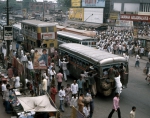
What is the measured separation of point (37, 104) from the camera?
10555mm

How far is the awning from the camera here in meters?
10.4

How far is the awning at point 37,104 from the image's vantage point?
10383mm

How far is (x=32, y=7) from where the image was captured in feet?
404

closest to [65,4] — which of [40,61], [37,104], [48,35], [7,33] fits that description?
[48,35]

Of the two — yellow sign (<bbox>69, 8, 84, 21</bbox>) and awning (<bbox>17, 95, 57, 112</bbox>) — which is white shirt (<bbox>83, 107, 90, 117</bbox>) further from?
yellow sign (<bbox>69, 8, 84, 21</bbox>)

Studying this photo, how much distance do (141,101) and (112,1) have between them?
47.7 meters

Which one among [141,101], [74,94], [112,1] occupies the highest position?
[112,1]

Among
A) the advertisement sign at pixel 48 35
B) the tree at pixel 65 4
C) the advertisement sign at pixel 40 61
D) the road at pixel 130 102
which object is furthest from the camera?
the tree at pixel 65 4

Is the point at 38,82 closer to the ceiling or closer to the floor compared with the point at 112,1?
closer to the floor

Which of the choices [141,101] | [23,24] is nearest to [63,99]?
[141,101]

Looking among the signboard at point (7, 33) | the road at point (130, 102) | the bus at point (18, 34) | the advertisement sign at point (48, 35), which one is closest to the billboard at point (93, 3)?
the bus at point (18, 34)

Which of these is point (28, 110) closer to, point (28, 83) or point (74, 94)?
point (74, 94)

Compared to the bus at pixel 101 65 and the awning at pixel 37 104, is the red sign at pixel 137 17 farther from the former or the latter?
the awning at pixel 37 104

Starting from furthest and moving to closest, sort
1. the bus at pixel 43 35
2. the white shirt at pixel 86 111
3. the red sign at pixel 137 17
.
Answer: the red sign at pixel 137 17
the bus at pixel 43 35
the white shirt at pixel 86 111
